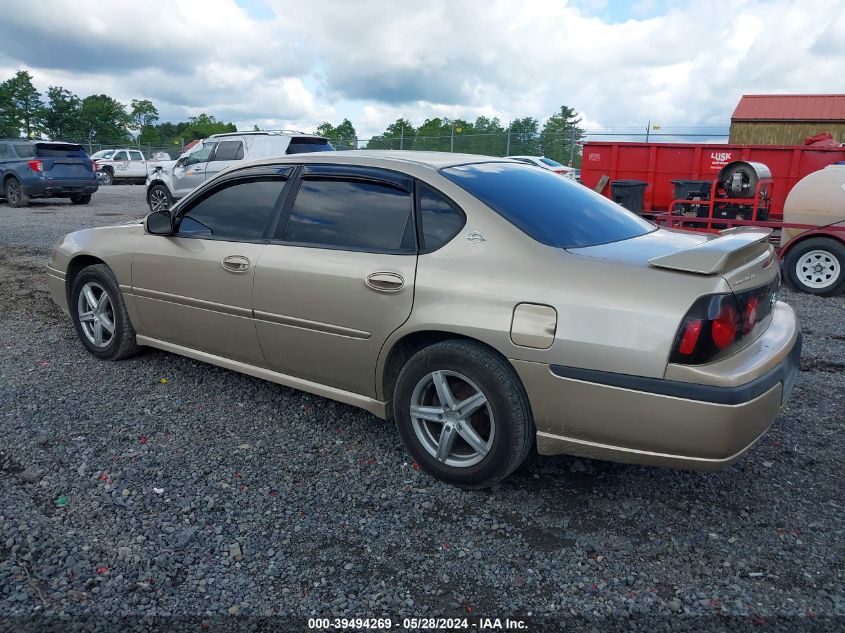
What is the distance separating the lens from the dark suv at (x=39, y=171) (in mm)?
16125

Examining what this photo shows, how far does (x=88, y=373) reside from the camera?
14.8 feet

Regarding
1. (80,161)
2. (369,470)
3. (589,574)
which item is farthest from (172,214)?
(80,161)

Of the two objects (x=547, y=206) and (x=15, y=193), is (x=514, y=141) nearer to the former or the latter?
(x=15, y=193)

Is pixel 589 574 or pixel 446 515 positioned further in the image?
pixel 446 515

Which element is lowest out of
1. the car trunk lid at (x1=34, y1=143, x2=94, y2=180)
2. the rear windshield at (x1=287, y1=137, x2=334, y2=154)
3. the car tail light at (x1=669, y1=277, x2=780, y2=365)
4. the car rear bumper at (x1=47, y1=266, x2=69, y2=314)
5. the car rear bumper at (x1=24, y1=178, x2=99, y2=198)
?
the car rear bumper at (x1=47, y1=266, x2=69, y2=314)

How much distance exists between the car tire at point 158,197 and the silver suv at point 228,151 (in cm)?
19

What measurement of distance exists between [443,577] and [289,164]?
2430 millimetres

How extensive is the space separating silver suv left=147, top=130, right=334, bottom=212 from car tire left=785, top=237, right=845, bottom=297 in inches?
350

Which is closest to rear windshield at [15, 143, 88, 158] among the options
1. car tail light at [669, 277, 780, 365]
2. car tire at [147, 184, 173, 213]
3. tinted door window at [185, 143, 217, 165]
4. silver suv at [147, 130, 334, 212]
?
car tire at [147, 184, 173, 213]

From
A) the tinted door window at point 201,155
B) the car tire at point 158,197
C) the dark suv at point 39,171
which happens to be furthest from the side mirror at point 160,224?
the dark suv at point 39,171

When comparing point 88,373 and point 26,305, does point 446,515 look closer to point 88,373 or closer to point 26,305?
point 88,373

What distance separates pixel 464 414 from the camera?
2.97m

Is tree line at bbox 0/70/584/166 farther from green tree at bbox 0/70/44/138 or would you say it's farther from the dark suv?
the dark suv

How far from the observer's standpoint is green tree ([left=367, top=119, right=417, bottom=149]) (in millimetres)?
30312
